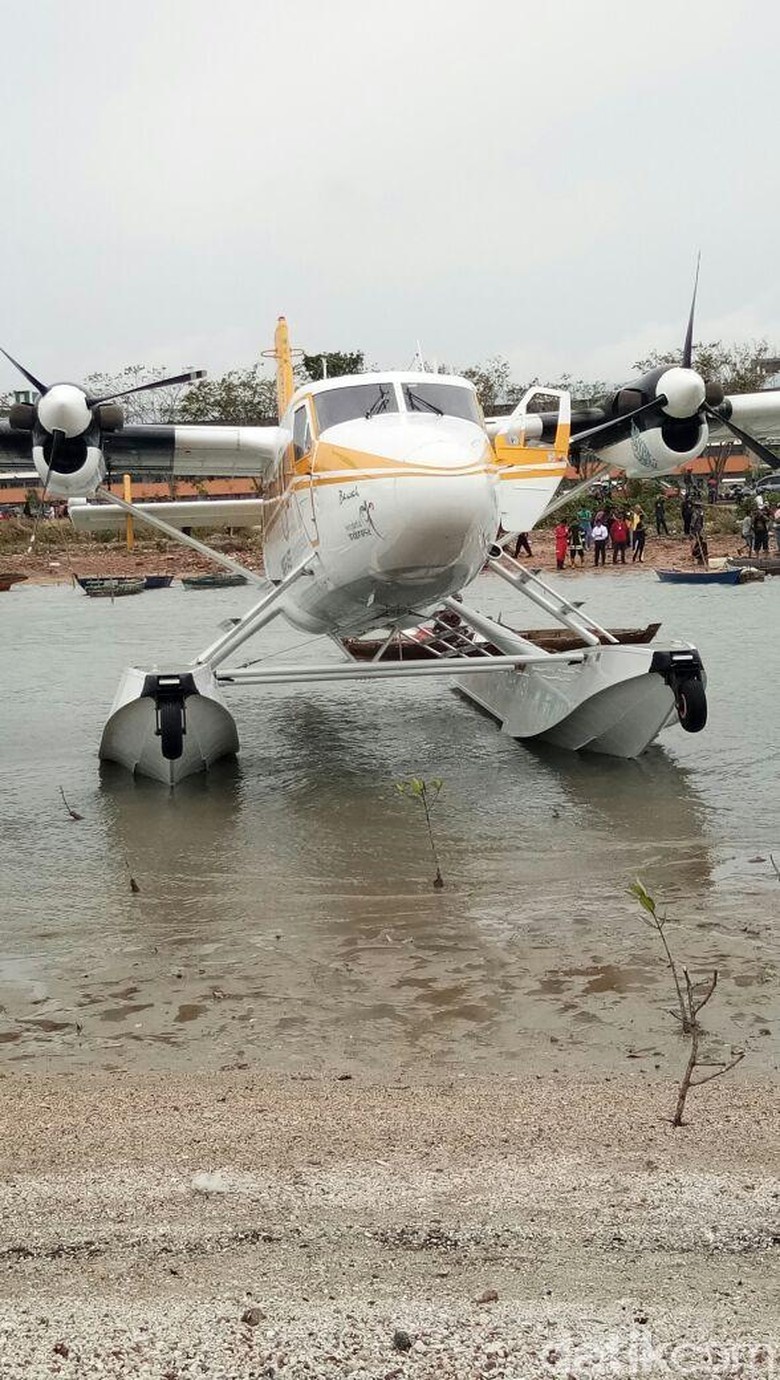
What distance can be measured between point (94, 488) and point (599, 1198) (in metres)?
10.1

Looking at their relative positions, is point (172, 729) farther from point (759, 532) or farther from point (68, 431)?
point (759, 532)

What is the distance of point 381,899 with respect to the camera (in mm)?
7250

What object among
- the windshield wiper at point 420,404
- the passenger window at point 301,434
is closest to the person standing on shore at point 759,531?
the passenger window at point 301,434

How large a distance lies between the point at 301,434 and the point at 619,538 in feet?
108

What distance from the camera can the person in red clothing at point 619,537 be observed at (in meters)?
42.8

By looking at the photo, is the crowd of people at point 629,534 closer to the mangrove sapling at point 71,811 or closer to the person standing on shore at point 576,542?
the person standing on shore at point 576,542

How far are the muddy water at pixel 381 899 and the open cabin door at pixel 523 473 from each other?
2356 mm

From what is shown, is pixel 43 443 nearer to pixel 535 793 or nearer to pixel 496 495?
pixel 496 495

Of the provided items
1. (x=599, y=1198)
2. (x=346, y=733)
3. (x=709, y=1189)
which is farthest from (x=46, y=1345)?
(x=346, y=733)

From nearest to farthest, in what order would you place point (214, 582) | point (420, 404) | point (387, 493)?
1. point (387, 493)
2. point (420, 404)
3. point (214, 582)

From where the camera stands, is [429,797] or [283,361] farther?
[283,361]

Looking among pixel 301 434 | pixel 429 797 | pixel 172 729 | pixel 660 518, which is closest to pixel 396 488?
pixel 301 434

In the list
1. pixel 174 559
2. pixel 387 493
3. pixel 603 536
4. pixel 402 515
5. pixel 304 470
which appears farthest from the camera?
pixel 174 559

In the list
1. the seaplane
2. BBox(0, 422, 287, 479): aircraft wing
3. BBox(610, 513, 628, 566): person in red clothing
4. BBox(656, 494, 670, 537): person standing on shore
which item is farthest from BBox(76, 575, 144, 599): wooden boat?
the seaplane
